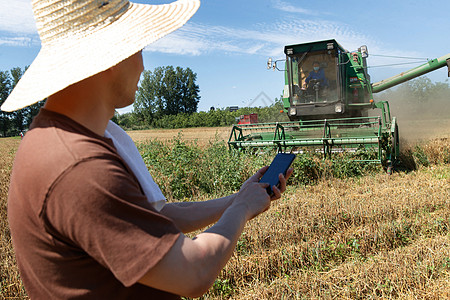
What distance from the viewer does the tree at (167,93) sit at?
57.6 metres

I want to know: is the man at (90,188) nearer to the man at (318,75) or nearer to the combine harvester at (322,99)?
the combine harvester at (322,99)

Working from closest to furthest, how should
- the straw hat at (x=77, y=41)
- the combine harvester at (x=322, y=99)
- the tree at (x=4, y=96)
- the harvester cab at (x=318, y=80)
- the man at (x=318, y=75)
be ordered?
1. the straw hat at (x=77, y=41)
2. the combine harvester at (x=322, y=99)
3. the harvester cab at (x=318, y=80)
4. the man at (x=318, y=75)
5. the tree at (x=4, y=96)

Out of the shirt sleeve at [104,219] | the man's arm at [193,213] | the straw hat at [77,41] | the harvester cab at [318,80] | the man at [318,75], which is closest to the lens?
the shirt sleeve at [104,219]

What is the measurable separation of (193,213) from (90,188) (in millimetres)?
685

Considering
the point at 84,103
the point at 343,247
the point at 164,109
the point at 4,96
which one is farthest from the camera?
the point at 164,109

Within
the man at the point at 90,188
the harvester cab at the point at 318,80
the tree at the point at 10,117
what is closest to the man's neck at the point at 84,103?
the man at the point at 90,188

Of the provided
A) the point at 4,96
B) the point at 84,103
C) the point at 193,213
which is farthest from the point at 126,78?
the point at 4,96

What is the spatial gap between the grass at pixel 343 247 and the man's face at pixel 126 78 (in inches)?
89.9

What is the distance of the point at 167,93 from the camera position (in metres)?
60.8

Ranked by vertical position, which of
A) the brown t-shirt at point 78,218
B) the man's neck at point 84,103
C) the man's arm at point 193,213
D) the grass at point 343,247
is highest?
the man's neck at point 84,103

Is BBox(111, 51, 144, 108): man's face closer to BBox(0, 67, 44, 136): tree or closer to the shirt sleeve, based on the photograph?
the shirt sleeve

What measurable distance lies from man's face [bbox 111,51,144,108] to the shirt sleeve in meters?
0.24

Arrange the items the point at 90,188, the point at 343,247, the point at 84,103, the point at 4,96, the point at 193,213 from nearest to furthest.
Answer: the point at 90,188, the point at 84,103, the point at 193,213, the point at 343,247, the point at 4,96

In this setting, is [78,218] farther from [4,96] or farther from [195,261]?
[4,96]
